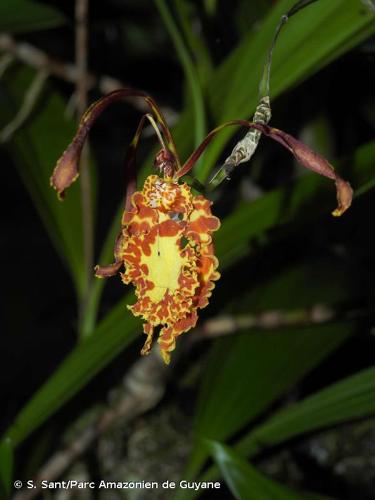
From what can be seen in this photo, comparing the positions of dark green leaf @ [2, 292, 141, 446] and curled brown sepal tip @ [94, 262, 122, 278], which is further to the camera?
dark green leaf @ [2, 292, 141, 446]

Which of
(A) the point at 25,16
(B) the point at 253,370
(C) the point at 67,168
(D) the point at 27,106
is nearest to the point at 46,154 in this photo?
(D) the point at 27,106

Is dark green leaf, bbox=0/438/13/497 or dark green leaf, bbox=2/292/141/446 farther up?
dark green leaf, bbox=2/292/141/446

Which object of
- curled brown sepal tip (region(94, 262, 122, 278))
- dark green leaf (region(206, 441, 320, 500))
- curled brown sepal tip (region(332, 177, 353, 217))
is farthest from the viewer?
dark green leaf (region(206, 441, 320, 500))

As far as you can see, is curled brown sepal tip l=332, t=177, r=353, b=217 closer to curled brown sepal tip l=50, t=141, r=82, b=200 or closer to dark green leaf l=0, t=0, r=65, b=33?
curled brown sepal tip l=50, t=141, r=82, b=200

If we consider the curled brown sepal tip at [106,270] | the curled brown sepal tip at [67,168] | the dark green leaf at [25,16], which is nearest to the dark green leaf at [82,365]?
the curled brown sepal tip at [106,270]

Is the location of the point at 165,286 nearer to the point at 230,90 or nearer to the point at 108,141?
the point at 230,90

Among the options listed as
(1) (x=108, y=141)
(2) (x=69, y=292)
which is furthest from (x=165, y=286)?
(1) (x=108, y=141)

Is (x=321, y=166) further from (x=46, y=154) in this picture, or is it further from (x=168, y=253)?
(x=46, y=154)

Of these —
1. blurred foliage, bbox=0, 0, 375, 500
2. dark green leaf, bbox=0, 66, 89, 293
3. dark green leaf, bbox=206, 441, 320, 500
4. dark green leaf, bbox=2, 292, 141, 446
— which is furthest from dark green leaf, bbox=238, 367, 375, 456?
dark green leaf, bbox=0, 66, 89, 293

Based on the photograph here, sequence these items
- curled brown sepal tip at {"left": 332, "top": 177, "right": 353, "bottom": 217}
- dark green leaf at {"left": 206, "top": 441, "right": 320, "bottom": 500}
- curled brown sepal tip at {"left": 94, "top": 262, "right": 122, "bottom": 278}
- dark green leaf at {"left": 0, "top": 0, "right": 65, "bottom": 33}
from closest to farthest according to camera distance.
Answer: curled brown sepal tip at {"left": 332, "top": 177, "right": 353, "bottom": 217}, curled brown sepal tip at {"left": 94, "top": 262, "right": 122, "bottom": 278}, dark green leaf at {"left": 206, "top": 441, "right": 320, "bottom": 500}, dark green leaf at {"left": 0, "top": 0, "right": 65, "bottom": 33}

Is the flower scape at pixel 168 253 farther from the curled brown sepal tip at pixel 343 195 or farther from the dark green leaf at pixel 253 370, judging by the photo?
the dark green leaf at pixel 253 370
